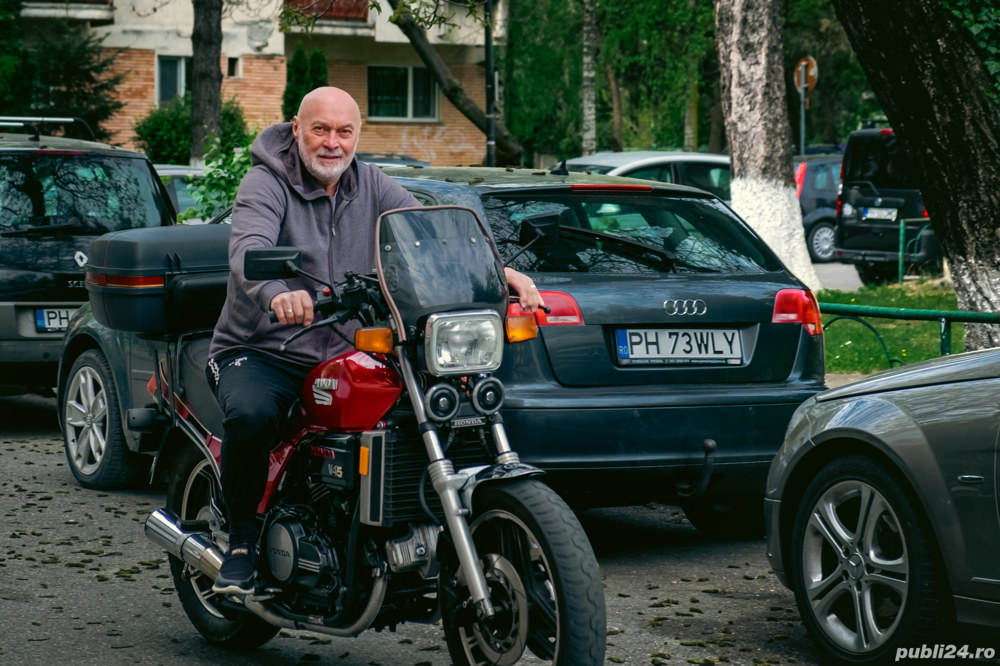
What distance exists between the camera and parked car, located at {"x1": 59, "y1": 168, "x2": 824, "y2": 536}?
5.80 m

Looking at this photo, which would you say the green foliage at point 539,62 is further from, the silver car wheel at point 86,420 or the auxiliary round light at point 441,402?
the auxiliary round light at point 441,402

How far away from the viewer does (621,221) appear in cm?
643

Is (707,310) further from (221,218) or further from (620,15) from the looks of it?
(620,15)

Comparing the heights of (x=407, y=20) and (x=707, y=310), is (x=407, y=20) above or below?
above

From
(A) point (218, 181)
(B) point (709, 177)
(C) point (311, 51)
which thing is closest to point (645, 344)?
(A) point (218, 181)

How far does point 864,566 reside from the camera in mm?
4719

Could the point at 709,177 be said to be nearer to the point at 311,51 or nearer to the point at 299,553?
the point at 299,553

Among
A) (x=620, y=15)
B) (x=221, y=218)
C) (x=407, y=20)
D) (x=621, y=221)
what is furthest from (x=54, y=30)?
(x=621, y=221)

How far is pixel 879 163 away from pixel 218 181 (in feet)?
36.2

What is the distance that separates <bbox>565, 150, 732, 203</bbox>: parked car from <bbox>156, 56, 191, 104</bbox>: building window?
18519 millimetres

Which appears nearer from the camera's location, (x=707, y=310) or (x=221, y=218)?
(x=707, y=310)

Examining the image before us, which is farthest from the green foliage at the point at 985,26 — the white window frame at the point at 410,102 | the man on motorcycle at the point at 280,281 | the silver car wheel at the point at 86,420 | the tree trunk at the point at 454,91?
the white window frame at the point at 410,102

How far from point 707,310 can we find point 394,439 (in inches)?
89.5

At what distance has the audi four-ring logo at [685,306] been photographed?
598 centimetres
